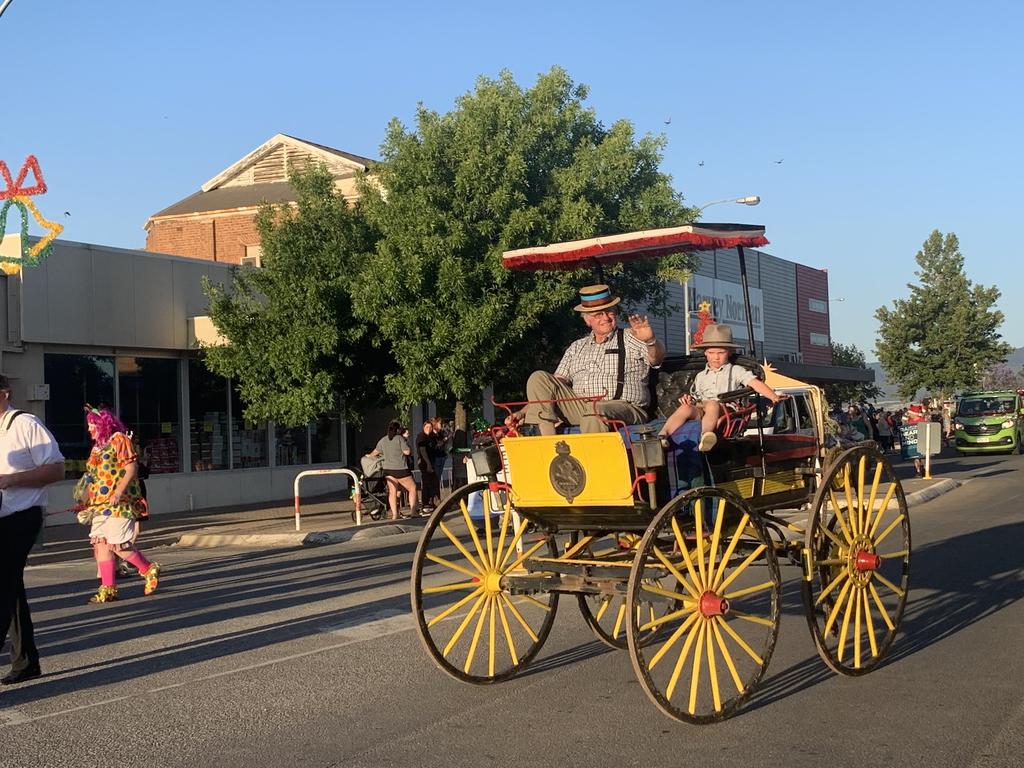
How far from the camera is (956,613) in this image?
30.8ft

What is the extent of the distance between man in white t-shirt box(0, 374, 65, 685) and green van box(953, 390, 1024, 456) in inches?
1470

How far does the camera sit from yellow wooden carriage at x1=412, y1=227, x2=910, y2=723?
6336mm

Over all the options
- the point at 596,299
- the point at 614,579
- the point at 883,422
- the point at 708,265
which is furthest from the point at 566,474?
the point at 708,265

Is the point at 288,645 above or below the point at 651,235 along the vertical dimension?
below

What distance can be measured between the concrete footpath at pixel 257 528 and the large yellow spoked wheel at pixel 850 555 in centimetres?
1156

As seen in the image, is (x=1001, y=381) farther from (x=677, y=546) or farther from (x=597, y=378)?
(x=677, y=546)

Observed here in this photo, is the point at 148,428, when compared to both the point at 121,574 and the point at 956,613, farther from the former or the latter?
the point at 956,613

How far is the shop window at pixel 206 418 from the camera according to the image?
Result: 2628cm

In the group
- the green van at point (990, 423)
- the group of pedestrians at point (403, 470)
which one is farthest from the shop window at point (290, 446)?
the green van at point (990, 423)

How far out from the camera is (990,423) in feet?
132

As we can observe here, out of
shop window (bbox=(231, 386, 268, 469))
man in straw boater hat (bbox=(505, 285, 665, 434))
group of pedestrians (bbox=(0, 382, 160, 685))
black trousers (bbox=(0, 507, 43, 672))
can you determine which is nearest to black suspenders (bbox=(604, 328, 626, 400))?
man in straw boater hat (bbox=(505, 285, 665, 434))

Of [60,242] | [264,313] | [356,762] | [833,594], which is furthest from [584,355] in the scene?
[60,242]

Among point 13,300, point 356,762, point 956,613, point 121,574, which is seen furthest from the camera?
point 13,300

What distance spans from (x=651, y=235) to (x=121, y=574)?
8.92 metres
